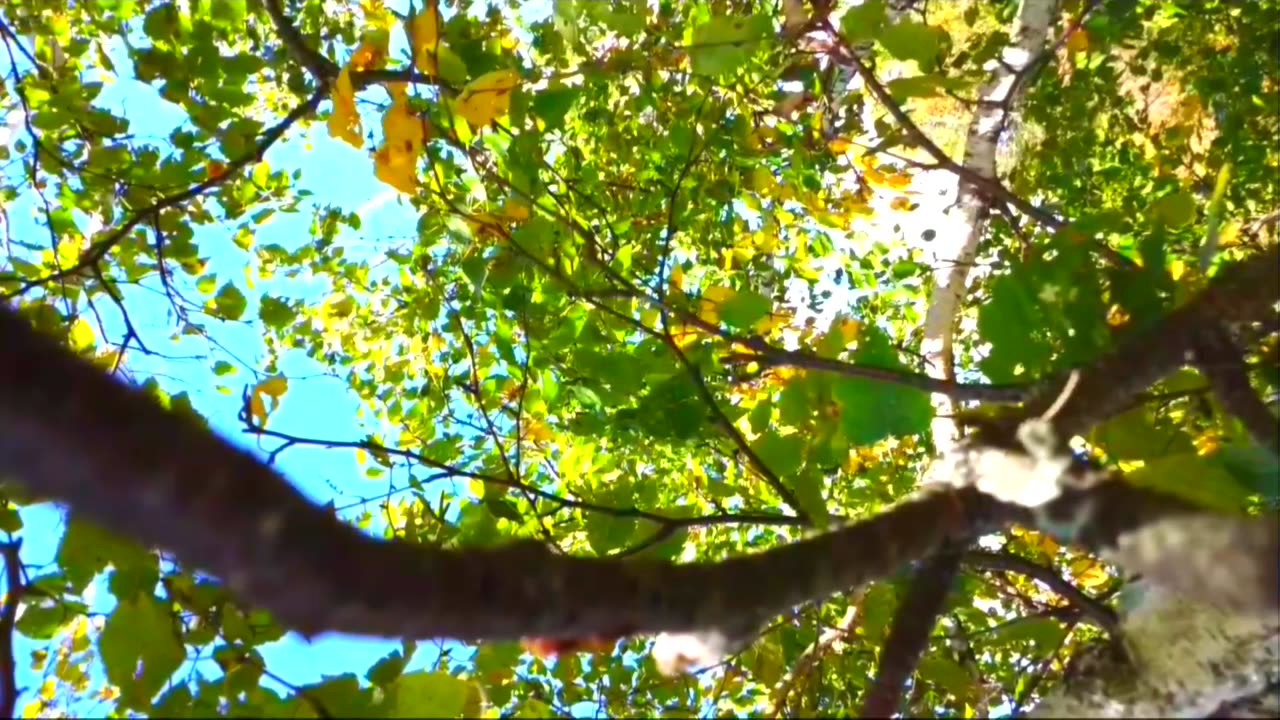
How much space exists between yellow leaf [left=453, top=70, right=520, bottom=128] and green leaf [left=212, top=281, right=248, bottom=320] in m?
0.84

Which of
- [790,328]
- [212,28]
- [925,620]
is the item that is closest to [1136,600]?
[925,620]

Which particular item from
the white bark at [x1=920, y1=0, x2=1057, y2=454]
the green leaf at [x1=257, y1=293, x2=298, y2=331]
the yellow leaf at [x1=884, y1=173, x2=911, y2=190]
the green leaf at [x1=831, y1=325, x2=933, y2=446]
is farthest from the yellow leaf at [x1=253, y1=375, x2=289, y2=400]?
the yellow leaf at [x1=884, y1=173, x2=911, y2=190]

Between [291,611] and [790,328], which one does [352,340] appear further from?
[291,611]

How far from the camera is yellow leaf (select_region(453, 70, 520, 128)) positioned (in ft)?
4.94

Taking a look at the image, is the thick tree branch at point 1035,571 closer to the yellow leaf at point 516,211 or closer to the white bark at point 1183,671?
the white bark at point 1183,671

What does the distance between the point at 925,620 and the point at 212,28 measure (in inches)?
67.8

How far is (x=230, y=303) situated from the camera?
6.86 ft

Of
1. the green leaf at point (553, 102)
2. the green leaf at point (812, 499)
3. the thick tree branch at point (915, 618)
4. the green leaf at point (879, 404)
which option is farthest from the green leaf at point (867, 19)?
the thick tree branch at point (915, 618)

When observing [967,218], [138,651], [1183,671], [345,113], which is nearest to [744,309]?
[345,113]

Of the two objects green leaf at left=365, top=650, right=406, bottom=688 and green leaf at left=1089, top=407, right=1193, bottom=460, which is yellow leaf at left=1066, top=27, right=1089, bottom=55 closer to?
green leaf at left=1089, top=407, right=1193, bottom=460

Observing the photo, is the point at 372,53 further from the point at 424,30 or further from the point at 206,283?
the point at 206,283

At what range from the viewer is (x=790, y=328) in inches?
135

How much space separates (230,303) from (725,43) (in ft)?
4.19

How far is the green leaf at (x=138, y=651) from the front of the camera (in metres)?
0.96
